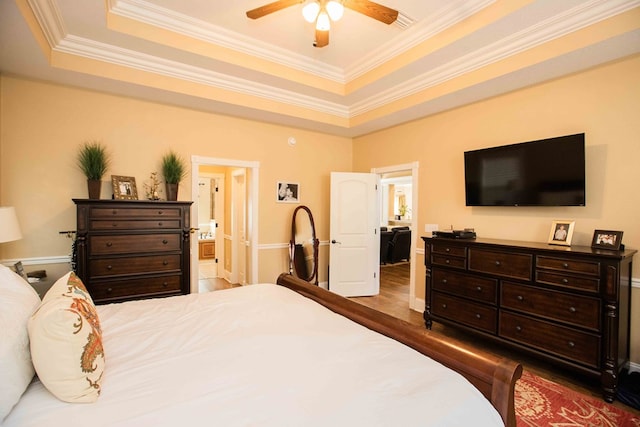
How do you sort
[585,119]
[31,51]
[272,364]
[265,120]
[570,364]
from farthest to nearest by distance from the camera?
[265,120] < [585,119] < [31,51] < [570,364] < [272,364]

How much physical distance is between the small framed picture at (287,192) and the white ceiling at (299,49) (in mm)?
1102

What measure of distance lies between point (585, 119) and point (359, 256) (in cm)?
313

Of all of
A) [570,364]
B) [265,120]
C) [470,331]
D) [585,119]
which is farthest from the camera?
[265,120]

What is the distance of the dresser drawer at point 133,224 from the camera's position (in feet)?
9.33

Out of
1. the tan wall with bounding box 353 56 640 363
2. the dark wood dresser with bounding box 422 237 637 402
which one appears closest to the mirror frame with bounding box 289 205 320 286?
the tan wall with bounding box 353 56 640 363

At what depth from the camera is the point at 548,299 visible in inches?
97.2

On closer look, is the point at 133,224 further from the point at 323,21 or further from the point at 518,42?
the point at 518,42

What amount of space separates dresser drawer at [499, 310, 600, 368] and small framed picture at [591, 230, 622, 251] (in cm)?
72

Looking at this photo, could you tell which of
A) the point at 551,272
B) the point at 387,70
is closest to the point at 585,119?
the point at 551,272

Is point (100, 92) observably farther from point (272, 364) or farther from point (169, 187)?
point (272, 364)

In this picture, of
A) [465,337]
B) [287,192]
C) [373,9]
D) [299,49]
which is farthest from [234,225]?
[373,9]

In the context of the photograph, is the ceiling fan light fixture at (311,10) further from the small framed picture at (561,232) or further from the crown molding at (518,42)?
the small framed picture at (561,232)

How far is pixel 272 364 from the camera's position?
4.01ft

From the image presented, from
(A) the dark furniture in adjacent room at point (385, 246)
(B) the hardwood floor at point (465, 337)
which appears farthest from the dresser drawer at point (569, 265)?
(A) the dark furniture in adjacent room at point (385, 246)
